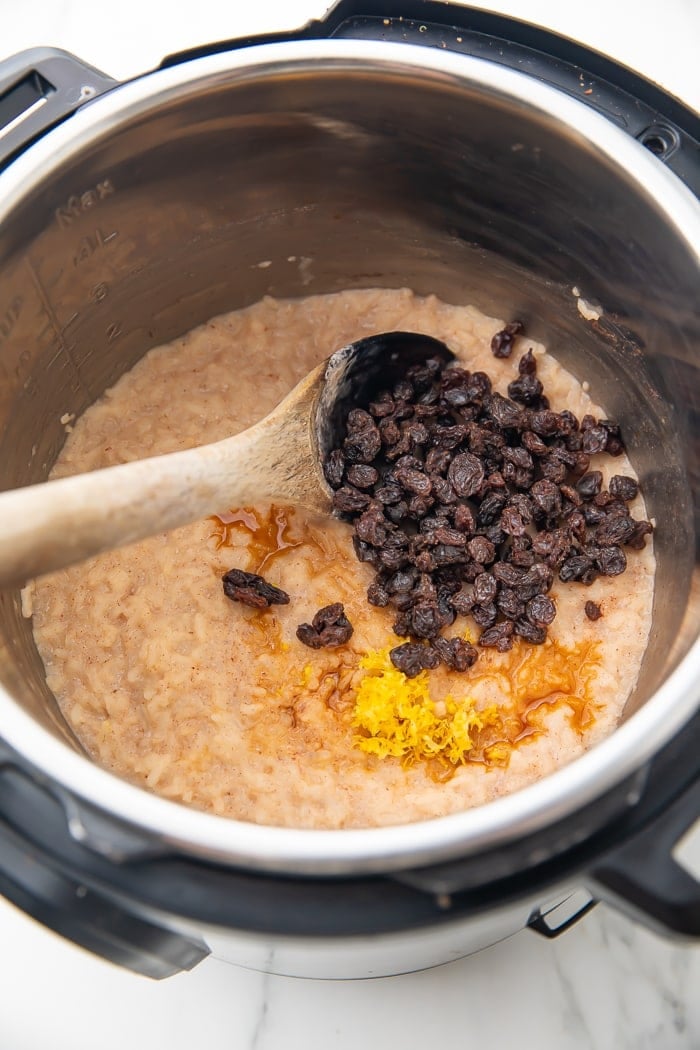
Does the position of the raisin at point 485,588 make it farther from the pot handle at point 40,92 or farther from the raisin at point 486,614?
the pot handle at point 40,92

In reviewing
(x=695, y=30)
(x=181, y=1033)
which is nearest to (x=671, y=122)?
(x=695, y=30)

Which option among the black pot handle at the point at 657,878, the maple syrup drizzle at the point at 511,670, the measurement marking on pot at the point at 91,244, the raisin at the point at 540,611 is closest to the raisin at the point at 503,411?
the raisin at the point at 540,611

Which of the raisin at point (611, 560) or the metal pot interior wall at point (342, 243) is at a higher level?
the metal pot interior wall at point (342, 243)

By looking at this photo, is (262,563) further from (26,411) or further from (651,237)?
(651,237)

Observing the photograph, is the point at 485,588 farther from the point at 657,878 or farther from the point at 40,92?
the point at 40,92

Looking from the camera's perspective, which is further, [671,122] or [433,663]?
[433,663]

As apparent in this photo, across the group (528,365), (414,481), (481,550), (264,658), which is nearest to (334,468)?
(414,481)
